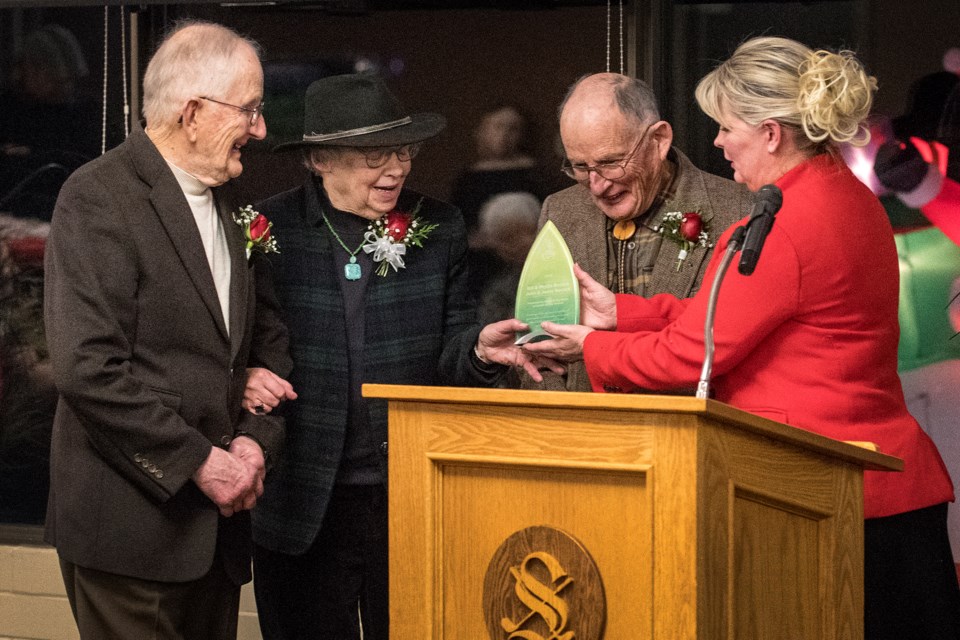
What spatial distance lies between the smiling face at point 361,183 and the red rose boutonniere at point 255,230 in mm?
233

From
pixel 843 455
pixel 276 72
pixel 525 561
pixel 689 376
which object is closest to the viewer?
pixel 525 561

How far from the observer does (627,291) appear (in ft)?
12.1

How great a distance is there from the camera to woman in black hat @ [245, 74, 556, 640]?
11.8 ft

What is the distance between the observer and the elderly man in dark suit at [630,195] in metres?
3.62

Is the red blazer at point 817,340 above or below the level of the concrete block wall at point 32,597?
above

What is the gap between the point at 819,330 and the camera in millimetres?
2896

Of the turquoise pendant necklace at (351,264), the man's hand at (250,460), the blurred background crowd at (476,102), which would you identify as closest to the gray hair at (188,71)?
the turquoise pendant necklace at (351,264)

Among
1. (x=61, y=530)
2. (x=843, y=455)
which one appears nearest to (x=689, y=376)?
(x=843, y=455)

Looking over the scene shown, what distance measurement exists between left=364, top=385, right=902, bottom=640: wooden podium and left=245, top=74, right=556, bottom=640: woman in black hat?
3.31 feet

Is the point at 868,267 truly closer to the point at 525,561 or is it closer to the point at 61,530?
the point at 525,561

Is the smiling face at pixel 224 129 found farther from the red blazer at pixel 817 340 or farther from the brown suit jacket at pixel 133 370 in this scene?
the red blazer at pixel 817 340

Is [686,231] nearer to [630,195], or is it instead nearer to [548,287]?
[630,195]

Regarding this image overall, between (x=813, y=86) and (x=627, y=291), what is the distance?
34.6 inches

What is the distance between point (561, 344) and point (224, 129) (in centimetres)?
93
